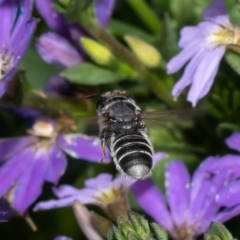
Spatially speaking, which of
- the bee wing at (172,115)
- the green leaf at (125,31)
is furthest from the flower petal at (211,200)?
the green leaf at (125,31)

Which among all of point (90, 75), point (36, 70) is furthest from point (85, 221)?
point (36, 70)

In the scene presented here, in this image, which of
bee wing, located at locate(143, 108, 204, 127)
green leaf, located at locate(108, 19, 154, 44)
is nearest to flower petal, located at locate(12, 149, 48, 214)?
bee wing, located at locate(143, 108, 204, 127)

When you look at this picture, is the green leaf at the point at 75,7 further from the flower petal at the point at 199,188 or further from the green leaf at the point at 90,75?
the flower petal at the point at 199,188

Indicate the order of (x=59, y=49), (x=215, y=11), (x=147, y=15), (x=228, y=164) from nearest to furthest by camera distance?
(x=228, y=164) → (x=215, y=11) → (x=59, y=49) → (x=147, y=15)

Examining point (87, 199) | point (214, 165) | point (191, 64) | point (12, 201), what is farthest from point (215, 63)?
point (12, 201)

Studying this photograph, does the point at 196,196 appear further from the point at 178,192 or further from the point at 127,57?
the point at 127,57

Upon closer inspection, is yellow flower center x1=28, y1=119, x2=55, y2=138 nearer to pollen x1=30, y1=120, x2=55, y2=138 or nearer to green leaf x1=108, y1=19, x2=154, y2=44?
pollen x1=30, y1=120, x2=55, y2=138

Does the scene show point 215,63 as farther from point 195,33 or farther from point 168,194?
point 168,194
